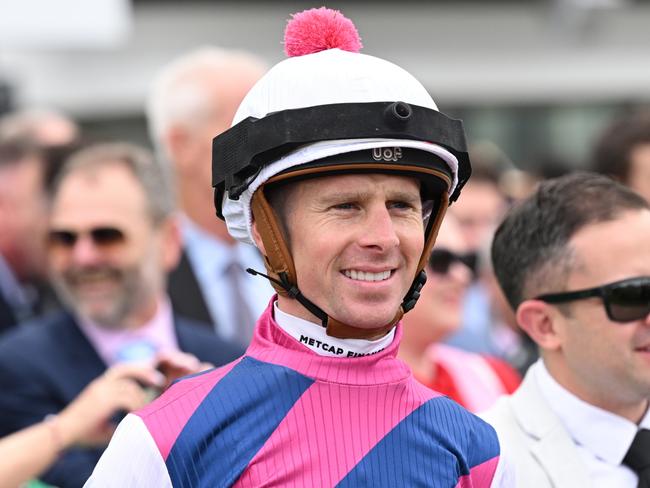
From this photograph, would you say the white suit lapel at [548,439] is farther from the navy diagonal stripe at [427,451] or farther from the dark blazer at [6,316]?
the dark blazer at [6,316]

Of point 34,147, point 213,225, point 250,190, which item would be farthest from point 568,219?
point 34,147

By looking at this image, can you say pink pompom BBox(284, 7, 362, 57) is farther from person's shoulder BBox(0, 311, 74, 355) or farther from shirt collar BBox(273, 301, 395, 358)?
person's shoulder BBox(0, 311, 74, 355)

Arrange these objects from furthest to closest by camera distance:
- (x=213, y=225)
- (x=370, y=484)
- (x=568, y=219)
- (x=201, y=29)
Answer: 1. (x=201, y=29)
2. (x=213, y=225)
3. (x=568, y=219)
4. (x=370, y=484)

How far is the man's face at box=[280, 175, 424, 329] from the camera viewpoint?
8.08ft

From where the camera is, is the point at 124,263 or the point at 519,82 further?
the point at 519,82

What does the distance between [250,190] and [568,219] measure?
118 cm

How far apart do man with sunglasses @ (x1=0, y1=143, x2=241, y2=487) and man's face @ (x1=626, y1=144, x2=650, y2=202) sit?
1.99 metres

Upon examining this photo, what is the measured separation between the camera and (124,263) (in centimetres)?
444

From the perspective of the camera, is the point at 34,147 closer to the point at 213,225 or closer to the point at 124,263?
the point at 213,225

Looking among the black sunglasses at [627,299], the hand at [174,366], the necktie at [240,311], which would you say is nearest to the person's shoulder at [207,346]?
the hand at [174,366]

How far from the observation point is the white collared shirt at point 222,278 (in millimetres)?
5008

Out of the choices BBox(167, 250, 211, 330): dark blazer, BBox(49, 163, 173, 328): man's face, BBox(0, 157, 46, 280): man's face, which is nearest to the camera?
BBox(49, 163, 173, 328): man's face

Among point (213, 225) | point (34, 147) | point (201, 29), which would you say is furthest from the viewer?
point (201, 29)

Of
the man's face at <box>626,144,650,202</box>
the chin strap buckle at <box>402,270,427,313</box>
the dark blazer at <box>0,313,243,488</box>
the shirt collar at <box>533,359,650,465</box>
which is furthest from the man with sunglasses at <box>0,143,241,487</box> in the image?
the man's face at <box>626,144,650,202</box>
